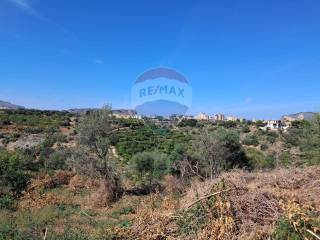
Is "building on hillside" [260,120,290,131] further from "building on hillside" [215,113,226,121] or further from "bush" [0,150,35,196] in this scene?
"bush" [0,150,35,196]

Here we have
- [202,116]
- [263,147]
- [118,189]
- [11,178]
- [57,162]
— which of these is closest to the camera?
[118,189]

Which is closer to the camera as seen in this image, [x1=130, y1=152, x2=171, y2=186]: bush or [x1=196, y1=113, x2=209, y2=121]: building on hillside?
[x1=130, y1=152, x2=171, y2=186]: bush

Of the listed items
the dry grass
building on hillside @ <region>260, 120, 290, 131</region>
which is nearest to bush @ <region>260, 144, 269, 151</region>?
building on hillside @ <region>260, 120, 290, 131</region>

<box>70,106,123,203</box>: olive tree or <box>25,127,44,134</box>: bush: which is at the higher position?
<box>25,127,44,134</box>: bush

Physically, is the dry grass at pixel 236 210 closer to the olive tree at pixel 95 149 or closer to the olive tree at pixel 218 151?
the olive tree at pixel 95 149

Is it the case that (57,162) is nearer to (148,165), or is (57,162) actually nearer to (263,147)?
(148,165)

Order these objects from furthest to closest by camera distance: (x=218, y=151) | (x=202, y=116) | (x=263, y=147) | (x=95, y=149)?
(x=202, y=116)
(x=263, y=147)
(x=218, y=151)
(x=95, y=149)

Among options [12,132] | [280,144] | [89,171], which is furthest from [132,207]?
[12,132]

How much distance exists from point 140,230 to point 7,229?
9.27ft

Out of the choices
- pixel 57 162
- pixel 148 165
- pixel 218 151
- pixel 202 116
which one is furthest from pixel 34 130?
pixel 202 116

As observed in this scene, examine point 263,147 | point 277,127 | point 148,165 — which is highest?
point 277,127

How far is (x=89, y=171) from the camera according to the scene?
54.2 ft

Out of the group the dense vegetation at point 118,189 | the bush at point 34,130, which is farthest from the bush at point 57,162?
the bush at point 34,130

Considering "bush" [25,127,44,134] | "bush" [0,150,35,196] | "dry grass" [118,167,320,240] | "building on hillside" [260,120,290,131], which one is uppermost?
"building on hillside" [260,120,290,131]
